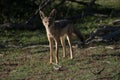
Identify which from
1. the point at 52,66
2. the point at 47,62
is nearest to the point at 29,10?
the point at 47,62

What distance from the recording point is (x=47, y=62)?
9.70 m

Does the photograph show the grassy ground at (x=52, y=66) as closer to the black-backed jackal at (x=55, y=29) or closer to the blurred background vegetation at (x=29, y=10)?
the black-backed jackal at (x=55, y=29)

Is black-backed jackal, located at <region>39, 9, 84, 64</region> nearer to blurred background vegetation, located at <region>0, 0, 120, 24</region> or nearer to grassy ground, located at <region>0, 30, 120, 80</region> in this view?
grassy ground, located at <region>0, 30, 120, 80</region>

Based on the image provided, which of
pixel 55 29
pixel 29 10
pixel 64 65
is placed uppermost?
pixel 29 10

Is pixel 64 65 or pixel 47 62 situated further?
pixel 47 62

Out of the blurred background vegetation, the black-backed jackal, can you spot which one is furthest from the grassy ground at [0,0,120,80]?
the blurred background vegetation

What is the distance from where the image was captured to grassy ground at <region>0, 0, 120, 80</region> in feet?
27.7

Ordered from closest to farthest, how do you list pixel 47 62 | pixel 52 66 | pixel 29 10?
pixel 52 66 → pixel 47 62 → pixel 29 10

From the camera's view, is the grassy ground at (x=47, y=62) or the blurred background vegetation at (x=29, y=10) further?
the blurred background vegetation at (x=29, y=10)

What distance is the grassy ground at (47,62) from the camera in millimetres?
8438

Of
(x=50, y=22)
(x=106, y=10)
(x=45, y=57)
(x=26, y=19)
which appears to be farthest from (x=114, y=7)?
(x=50, y=22)

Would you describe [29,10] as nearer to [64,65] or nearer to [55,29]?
[55,29]

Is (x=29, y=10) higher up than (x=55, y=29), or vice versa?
(x=29, y=10)

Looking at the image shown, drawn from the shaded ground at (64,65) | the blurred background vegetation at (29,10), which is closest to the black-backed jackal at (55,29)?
the shaded ground at (64,65)
